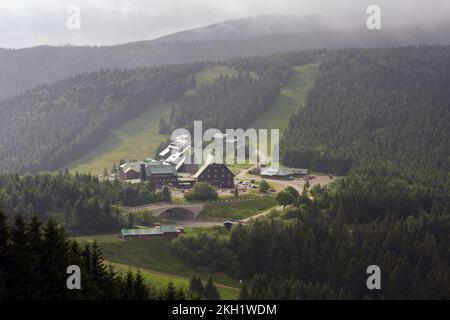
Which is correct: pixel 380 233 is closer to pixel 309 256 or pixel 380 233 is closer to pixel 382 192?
pixel 309 256

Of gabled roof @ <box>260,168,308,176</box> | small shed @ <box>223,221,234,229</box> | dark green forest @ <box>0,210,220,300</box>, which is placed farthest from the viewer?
gabled roof @ <box>260,168,308,176</box>

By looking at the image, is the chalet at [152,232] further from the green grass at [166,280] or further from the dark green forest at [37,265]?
the dark green forest at [37,265]

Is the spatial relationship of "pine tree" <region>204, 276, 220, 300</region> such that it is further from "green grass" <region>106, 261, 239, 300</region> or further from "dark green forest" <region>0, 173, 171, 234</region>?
"dark green forest" <region>0, 173, 171, 234</region>

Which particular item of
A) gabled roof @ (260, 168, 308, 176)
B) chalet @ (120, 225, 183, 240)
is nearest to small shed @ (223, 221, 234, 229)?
chalet @ (120, 225, 183, 240)

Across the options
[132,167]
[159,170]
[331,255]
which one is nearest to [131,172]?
[132,167]

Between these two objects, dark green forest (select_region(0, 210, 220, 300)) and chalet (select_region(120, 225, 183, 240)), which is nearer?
dark green forest (select_region(0, 210, 220, 300))

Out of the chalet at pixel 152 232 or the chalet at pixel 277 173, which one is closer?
the chalet at pixel 152 232

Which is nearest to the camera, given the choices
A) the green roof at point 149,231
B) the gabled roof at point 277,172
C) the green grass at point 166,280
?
the green grass at point 166,280

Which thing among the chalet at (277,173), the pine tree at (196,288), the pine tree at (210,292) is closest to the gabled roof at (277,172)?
the chalet at (277,173)
